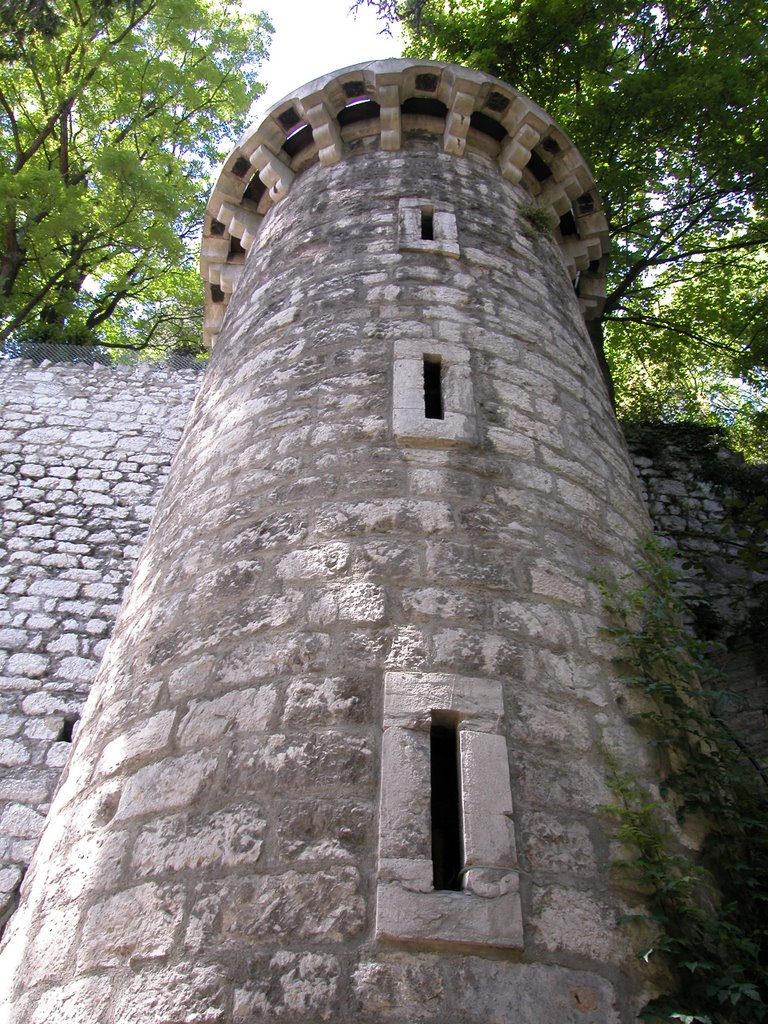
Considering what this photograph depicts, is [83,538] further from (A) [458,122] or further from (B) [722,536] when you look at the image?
(B) [722,536]

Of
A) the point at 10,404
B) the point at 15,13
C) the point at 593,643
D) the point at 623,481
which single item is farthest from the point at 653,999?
the point at 15,13

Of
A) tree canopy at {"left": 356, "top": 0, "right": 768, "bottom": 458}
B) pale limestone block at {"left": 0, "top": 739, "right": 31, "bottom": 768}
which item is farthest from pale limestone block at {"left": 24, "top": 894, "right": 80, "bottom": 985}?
tree canopy at {"left": 356, "top": 0, "right": 768, "bottom": 458}

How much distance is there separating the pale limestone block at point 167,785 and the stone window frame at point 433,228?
134 inches

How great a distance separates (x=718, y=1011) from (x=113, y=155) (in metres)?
13.2

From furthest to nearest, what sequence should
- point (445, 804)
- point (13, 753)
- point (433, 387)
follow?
point (13, 753)
point (433, 387)
point (445, 804)

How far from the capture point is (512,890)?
8.17ft

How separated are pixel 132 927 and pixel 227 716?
0.70 metres

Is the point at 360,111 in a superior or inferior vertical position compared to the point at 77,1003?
superior

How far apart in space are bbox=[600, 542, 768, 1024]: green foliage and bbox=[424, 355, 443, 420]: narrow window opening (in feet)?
3.88

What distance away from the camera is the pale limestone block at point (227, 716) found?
9.57ft

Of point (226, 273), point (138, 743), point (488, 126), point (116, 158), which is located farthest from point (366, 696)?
point (116, 158)

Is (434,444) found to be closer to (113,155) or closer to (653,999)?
(653,999)

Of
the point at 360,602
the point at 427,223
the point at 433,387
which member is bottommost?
the point at 360,602

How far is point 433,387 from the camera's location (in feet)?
14.3
